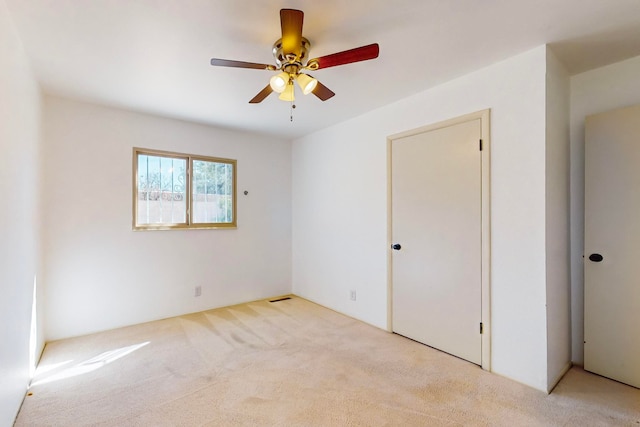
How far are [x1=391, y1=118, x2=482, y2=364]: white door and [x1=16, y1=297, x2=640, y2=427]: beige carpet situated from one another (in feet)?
0.70

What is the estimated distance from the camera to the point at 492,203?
235 centimetres

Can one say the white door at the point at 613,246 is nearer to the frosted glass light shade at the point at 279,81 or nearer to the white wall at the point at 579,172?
the white wall at the point at 579,172

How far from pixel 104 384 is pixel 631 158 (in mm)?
4172

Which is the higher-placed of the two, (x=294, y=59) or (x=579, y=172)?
(x=294, y=59)

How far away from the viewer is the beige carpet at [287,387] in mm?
1825

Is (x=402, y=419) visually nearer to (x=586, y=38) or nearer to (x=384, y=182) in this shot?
(x=384, y=182)

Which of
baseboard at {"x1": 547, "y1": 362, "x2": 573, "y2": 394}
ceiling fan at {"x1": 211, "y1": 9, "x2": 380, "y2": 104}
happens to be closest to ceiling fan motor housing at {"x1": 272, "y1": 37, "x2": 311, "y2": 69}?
ceiling fan at {"x1": 211, "y1": 9, "x2": 380, "y2": 104}

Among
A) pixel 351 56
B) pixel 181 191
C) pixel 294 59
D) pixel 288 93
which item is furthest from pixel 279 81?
pixel 181 191

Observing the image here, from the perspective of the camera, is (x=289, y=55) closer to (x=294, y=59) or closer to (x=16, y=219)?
(x=294, y=59)

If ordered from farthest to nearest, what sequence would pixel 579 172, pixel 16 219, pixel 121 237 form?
pixel 121 237
pixel 579 172
pixel 16 219

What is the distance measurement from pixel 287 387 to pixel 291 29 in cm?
228

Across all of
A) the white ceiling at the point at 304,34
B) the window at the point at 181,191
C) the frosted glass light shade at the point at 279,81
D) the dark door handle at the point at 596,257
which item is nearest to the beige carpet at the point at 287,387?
the dark door handle at the point at 596,257

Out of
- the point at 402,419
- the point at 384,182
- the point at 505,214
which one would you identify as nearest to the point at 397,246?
the point at 384,182

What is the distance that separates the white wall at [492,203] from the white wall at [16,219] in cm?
287
